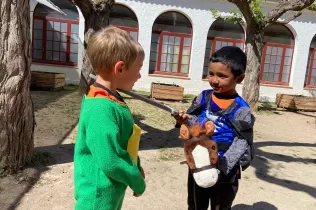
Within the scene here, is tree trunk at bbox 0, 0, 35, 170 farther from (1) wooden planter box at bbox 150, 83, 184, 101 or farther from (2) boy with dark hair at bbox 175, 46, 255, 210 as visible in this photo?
(1) wooden planter box at bbox 150, 83, 184, 101

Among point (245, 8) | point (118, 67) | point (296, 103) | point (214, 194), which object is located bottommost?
point (296, 103)

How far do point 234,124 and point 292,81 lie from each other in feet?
43.1

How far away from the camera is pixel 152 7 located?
1281 centimetres

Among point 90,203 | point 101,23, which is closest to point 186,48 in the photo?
point 101,23

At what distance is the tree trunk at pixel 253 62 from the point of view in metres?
9.41

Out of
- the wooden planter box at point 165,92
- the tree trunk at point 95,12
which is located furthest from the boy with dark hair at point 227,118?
the wooden planter box at point 165,92

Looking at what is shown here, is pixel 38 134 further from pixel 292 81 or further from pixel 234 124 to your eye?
pixel 292 81

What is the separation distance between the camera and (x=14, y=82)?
3479mm

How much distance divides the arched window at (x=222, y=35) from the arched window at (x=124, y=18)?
317cm

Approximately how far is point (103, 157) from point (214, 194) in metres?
1.20

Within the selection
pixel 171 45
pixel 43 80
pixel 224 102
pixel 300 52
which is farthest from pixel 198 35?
pixel 224 102

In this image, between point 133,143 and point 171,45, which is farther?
point 171,45

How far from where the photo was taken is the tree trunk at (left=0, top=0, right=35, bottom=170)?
3.38m

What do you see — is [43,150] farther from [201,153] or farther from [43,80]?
[43,80]
